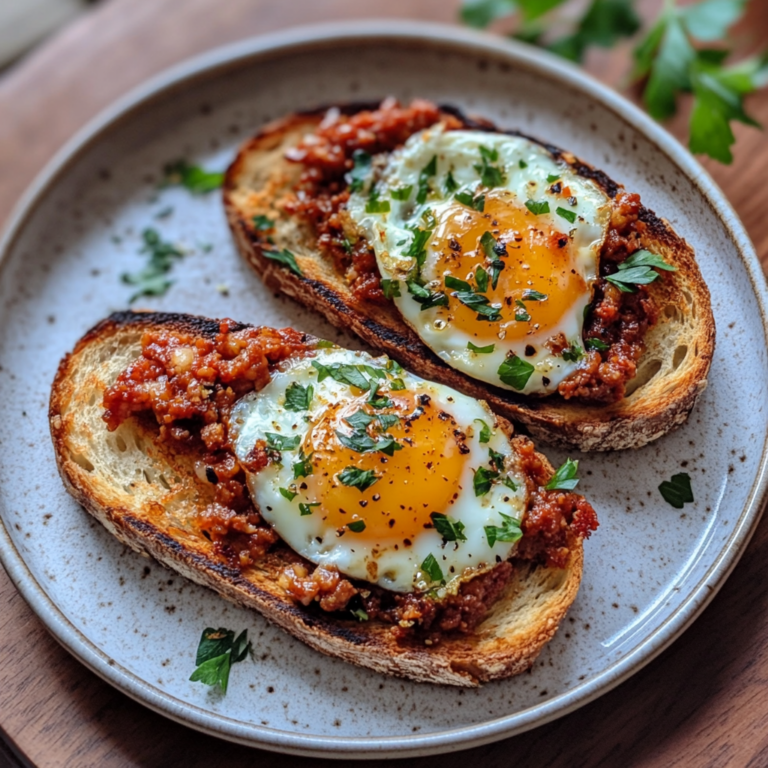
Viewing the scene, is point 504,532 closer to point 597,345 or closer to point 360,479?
point 360,479

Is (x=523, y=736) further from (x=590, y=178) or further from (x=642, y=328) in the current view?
(x=590, y=178)

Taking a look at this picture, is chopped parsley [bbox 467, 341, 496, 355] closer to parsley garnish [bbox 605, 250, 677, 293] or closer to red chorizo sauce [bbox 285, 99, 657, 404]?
red chorizo sauce [bbox 285, 99, 657, 404]

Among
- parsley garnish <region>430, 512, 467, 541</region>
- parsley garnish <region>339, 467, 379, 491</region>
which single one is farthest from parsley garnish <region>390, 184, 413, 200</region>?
parsley garnish <region>430, 512, 467, 541</region>

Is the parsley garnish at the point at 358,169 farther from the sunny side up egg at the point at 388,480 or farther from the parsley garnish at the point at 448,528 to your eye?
the parsley garnish at the point at 448,528

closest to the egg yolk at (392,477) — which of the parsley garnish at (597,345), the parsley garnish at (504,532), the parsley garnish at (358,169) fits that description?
the parsley garnish at (504,532)

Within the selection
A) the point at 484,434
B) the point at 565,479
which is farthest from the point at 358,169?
the point at 565,479

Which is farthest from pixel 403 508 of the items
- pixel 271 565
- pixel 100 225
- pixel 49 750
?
pixel 100 225
